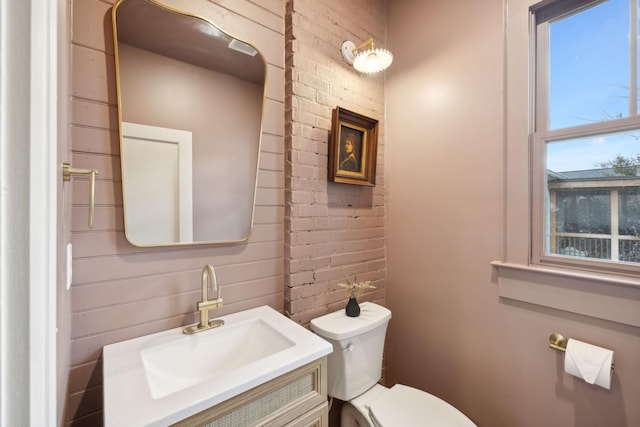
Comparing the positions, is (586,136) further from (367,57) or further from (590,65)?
(367,57)

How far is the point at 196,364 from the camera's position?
3.29 feet

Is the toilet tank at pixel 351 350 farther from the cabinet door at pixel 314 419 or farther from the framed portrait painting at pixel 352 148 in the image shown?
the framed portrait painting at pixel 352 148

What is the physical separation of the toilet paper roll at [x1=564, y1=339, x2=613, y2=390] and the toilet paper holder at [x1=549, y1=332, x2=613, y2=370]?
0.04 metres

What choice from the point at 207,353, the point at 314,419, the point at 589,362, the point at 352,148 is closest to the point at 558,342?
the point at 589,362

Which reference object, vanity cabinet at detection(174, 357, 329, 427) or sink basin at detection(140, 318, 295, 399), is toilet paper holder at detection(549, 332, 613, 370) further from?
sink basin at detection(140, 318, 295, 399)

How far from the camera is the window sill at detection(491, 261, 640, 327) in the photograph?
986 millimetres

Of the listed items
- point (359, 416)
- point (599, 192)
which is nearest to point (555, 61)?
point (599, 192)

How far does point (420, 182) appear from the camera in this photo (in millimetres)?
1597

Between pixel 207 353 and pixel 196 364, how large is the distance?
0.05 meters

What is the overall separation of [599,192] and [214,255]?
1628mm

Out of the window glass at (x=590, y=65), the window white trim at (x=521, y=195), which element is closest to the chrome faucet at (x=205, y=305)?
the window white trim at (x=521, y=195)

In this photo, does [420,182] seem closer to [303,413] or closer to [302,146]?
[302,146]

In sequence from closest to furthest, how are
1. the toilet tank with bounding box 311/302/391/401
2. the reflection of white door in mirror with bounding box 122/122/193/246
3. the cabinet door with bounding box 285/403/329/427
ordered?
1. the cabinet door with bounding box 285/403/329/427
2. the reflection of white door in mirror with bounding box 122/122/193/246
3. the toilet tank with bounding box 311/302/391/401

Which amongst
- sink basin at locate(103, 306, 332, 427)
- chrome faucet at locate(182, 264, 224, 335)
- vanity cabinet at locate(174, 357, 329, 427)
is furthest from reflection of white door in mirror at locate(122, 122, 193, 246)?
vanity cabinet at locate(174, 357, 329, 427)
